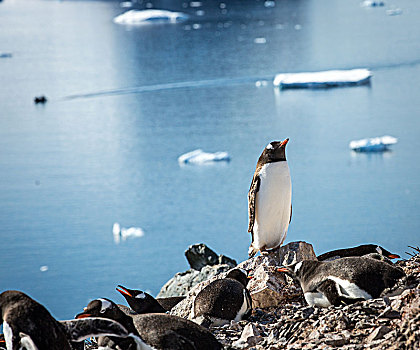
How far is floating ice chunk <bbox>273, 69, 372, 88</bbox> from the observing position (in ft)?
48.7

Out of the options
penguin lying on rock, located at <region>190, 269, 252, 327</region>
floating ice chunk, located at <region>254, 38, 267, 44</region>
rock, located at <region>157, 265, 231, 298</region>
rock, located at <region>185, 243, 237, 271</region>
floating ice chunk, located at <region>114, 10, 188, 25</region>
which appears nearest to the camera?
penguin lying on rock, located at <region>190, 269, 252, 327</region>

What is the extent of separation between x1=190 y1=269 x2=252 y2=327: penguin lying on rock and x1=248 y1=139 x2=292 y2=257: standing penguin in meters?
0.89

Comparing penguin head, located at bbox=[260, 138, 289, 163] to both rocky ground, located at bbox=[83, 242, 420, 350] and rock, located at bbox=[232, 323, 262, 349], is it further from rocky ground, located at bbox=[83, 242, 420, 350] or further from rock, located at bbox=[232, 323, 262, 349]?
rock, located at bbox=[232, 323, 262, 349]

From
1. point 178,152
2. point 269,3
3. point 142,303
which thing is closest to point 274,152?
point 142,303

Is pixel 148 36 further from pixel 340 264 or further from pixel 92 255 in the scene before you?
pixel 340 264

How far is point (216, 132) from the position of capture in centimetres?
1258

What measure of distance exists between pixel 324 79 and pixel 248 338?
41.8 ft

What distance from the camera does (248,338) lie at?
9.06ft

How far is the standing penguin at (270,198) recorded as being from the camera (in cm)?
375

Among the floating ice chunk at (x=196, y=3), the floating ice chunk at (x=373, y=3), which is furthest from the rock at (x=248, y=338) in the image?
the floating ice chunk at (x=196, y=3)

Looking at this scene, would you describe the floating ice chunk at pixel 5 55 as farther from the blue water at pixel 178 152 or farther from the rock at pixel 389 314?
the rock at pixel 389 314

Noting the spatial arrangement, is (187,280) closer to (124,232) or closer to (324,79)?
(124,232)

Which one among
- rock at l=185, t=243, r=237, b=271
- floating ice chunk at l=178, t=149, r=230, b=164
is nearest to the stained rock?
rock at l=185, t=243, r=237, b=271

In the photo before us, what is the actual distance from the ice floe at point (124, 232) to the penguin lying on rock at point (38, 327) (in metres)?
6.66
